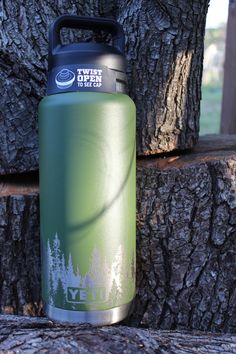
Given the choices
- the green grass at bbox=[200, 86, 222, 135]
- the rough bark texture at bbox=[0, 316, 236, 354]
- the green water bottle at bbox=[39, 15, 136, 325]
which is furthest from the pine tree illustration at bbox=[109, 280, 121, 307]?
the green grass at bbox=[200, 86, 222, 135]

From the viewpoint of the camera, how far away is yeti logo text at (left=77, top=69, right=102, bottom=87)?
1.17m

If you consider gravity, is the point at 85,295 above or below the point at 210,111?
below

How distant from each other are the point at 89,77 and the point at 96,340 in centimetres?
61

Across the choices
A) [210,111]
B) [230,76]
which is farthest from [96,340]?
[210,111]

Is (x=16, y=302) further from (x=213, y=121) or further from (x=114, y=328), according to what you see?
(x=213, y=121)

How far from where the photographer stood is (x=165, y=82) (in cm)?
139

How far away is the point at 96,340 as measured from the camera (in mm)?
1062

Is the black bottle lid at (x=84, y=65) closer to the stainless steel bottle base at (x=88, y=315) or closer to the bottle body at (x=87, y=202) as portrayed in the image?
the bottle body at (x=87, y=202)

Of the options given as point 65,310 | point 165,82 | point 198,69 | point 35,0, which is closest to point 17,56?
point 35,0

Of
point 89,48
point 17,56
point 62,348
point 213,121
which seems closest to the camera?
point 62,348

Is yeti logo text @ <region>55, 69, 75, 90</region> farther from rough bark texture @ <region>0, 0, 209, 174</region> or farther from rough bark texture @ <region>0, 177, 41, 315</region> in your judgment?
rough bark texture @ <region>0, 177, 41, 315</region>

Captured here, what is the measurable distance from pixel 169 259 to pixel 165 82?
1.68 feet

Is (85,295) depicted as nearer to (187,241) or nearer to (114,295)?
(114,295)

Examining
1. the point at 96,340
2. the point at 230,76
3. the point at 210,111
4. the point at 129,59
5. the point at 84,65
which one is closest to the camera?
the point at 96,340
